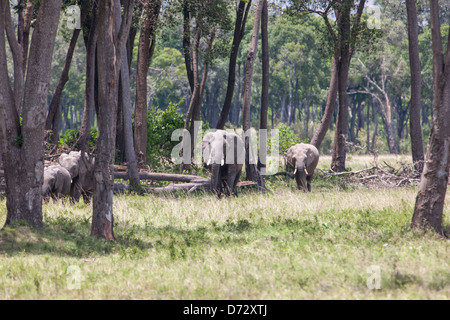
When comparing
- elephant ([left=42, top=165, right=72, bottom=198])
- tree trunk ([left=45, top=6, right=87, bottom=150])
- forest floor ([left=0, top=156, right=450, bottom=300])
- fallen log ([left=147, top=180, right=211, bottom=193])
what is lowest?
forest floor ([left=0, top=156, right=450, bottom=300])

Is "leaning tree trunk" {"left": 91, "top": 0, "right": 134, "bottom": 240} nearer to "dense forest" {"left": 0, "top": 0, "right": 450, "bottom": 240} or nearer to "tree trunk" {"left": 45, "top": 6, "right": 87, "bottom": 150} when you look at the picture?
"dense forest" {"left": 0, "top": 0, "right": 450, "bottom": 240}

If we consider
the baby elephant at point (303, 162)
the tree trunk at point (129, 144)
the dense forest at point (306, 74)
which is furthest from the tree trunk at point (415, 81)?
the dense forest at point (306, 74)

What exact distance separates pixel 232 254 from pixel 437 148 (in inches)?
162

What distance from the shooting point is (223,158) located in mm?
18344

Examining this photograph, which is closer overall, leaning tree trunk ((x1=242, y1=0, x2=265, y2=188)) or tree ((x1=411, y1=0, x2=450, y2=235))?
tree ((x1=411, y1=0, x2=450, y2=235))

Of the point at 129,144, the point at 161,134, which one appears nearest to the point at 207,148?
the point at 129,144

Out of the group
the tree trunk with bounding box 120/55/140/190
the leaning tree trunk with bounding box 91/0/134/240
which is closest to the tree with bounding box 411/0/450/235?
the leaning tree trunk with bounding box 91/0/134/240

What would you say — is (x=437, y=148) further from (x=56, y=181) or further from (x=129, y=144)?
(x=129, y=144)

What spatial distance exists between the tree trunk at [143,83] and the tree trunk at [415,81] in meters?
8.91

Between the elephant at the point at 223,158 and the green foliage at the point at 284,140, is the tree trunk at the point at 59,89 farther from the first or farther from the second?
the green foliage at the point at 284,140

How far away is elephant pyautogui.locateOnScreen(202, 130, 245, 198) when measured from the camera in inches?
722

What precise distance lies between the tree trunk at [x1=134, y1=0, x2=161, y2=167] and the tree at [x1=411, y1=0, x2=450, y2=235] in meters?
13.3

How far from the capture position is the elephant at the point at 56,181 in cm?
1541
